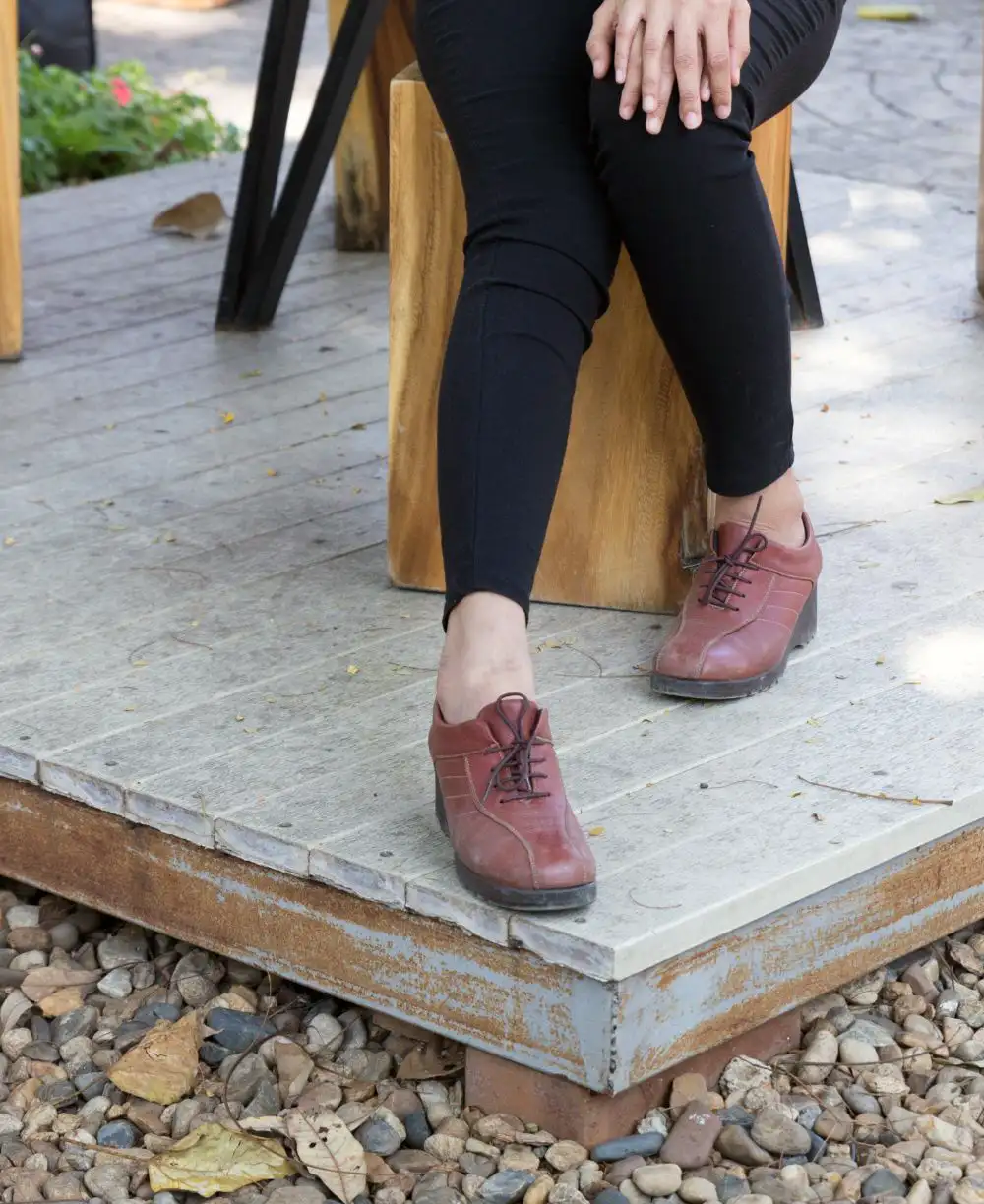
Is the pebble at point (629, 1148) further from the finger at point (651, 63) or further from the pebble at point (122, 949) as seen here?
the finger at point (651, 63)

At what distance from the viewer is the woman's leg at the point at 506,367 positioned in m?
1.54

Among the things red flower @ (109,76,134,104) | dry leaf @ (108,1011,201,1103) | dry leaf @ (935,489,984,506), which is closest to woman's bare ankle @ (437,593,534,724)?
dry leaf @ (108,1011,201,1103)

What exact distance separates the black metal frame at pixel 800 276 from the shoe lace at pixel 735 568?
110 cm

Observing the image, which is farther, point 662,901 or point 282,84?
point 282,84

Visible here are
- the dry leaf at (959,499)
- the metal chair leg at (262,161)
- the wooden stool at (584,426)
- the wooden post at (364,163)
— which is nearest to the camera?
the wooden stool at (584,426)

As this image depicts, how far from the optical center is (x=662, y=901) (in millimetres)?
1474

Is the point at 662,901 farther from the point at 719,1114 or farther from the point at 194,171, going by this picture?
the point at 194,171

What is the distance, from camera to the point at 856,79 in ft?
20.1

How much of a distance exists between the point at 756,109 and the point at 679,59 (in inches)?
5.9

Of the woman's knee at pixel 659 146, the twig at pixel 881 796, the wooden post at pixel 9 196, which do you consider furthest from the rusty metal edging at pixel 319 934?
the wooden post at pixel 9 196

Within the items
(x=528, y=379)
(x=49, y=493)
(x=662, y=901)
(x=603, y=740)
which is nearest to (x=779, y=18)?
(x=528, y=379)

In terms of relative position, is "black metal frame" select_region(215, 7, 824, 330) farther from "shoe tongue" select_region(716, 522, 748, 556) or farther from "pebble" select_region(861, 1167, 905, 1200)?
"pebble" select_region(861, 1167, 905, 1200)

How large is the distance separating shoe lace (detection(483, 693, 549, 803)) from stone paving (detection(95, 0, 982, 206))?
2870mm

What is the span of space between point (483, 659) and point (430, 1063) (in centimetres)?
35
